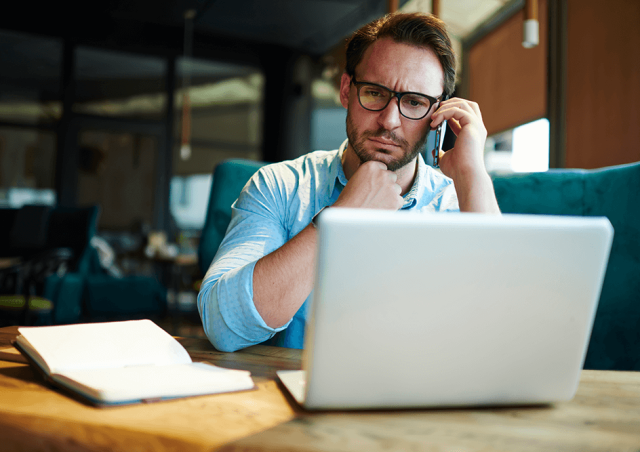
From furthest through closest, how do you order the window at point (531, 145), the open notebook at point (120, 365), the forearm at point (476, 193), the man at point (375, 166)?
the window at point (531, 145) < the forearm at point (476, 193) < the man at point (375, 166) < the open notebook at point (120, 365)

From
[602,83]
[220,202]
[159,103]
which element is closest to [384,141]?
[220,202]

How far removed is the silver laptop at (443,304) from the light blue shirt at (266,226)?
1.25ft

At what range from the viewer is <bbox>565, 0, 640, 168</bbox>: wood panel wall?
8.27ft

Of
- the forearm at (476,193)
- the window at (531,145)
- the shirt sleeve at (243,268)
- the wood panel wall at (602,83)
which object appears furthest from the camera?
the window at (531,145)

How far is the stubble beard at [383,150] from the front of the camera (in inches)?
47.4

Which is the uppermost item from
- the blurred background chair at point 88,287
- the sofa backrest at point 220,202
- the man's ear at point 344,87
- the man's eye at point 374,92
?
the man's ear at point 344,87

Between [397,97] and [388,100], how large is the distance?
0.02m

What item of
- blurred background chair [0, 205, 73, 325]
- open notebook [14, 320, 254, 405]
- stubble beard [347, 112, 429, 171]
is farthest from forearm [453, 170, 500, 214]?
blurred background chair [0, 205, 73, 325]

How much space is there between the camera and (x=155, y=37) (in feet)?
23.0

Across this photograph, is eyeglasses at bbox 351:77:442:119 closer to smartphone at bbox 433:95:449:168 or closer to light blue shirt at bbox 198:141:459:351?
smartphone at bbox 433:95:449:168

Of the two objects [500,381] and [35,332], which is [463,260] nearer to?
[500,381]

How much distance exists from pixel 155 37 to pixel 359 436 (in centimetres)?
744

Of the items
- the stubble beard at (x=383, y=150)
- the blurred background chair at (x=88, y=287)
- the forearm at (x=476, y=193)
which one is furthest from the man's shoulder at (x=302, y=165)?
the blurred background chair at (x=88, y=287)

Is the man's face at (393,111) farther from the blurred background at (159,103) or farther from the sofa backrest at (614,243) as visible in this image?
the blurred background at (159,103)
